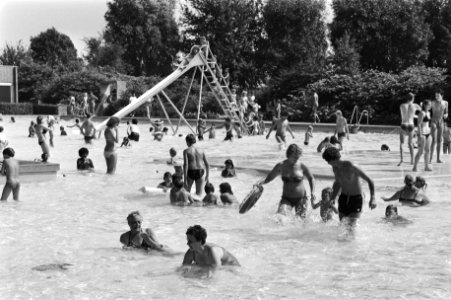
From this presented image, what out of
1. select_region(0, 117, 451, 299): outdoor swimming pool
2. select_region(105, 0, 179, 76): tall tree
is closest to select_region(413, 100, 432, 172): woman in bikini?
select_region(0, 117, 451, 299): outdoor swimming pool

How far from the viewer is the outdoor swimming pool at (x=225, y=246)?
8.07 meters

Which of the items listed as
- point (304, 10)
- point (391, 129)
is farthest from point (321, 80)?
point (304, 10)

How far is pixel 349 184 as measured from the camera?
9969 millimetres

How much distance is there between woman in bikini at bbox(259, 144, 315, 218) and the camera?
35.6ft

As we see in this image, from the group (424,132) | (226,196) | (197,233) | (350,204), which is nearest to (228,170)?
(226,196)

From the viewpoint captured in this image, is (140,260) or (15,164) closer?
(140,260)

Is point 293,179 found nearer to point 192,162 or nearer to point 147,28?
point 192,162

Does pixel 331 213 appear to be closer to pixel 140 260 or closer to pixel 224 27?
pixel 140 260

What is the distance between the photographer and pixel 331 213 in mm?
11023

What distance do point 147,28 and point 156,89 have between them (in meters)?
49.0

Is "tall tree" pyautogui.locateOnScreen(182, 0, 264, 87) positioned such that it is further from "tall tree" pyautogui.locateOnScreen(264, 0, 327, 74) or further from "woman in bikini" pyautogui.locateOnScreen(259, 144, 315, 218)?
"woman in bikini" pyautogui.locateOnScreen(259, 144, 315, 218)

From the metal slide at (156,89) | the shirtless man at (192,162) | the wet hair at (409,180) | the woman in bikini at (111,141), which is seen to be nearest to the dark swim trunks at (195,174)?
the shirtless man at (192,162)

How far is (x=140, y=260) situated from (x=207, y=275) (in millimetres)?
1312

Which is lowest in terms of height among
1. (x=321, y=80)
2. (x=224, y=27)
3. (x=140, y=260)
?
(x=140, y=260)
